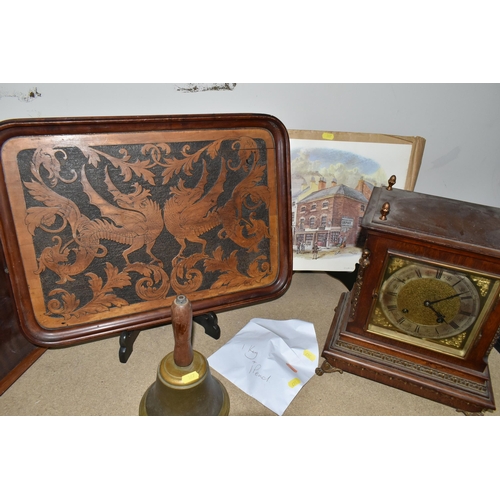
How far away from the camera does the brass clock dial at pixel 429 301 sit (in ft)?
3.16

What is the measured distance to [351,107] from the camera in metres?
1.29

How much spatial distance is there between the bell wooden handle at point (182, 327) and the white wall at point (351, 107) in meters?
0.70

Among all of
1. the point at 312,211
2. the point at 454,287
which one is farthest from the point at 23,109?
the point at 454,287

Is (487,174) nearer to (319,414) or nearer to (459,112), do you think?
(459,112)

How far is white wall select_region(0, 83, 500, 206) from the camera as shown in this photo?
1.15 meters

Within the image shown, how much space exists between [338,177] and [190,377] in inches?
34.2

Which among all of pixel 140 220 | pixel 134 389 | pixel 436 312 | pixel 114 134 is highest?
pixel 114 134

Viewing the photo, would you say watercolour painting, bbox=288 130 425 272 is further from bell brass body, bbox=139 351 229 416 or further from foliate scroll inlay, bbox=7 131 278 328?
bell brass body, bbox=139 351 229 416

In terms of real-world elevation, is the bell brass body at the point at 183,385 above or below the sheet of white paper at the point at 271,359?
above

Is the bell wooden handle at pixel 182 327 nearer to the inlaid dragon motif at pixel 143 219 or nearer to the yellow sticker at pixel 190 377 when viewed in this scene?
the yellow sticker at pixel 190 377

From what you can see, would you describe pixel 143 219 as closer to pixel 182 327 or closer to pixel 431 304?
pixel 182 327

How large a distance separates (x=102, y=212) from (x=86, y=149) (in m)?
0.16

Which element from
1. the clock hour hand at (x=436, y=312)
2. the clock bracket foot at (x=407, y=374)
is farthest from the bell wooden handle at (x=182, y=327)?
the clock hour hand at (x=436, y=312)

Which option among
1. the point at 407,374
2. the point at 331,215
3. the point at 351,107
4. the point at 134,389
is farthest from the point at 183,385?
the point at 351,107
